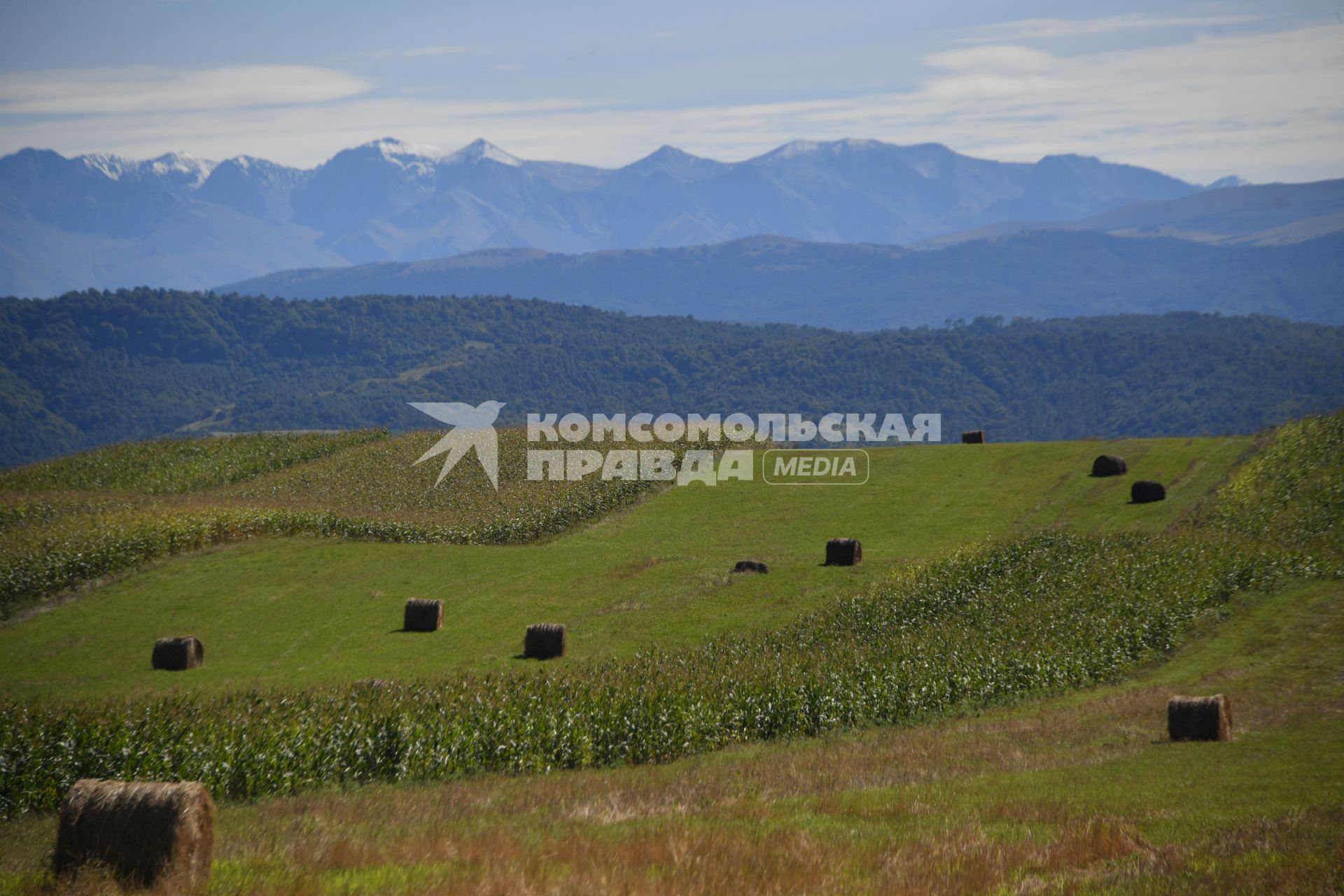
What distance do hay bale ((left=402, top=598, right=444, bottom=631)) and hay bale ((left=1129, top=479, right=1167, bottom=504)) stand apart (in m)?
34.6

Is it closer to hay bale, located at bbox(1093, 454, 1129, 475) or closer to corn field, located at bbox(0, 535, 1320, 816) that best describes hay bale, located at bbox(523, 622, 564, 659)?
corn field, located at bbox(0, 535, 1320, 816)

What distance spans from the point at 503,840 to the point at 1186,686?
19269 millimetres

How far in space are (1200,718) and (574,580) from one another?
90.3 ft

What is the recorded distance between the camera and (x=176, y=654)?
34469 millimetres

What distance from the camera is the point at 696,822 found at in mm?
15359

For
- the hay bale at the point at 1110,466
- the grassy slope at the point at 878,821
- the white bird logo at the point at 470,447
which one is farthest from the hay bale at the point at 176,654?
the hay bale at the point at 1110,466

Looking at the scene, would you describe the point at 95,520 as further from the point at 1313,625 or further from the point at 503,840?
the point at 1313,625

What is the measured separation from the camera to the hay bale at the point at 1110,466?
5866cm

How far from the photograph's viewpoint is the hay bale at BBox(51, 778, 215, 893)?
12.8m

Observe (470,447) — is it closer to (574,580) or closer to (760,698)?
(574,580)

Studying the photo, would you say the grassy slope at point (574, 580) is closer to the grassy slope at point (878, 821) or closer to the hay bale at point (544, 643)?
the hay bale at point (544, 643)

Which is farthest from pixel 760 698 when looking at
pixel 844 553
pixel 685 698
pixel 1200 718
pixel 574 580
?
pixel 844 553

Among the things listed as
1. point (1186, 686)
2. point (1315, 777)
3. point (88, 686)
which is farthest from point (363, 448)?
point (1315, 777)

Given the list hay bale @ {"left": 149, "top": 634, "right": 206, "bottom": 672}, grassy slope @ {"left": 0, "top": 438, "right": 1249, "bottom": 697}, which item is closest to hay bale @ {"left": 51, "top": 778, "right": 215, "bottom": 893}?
grassy slope @ {"left": 0, "top": 438, "right": 1249, "bottom": 697}
